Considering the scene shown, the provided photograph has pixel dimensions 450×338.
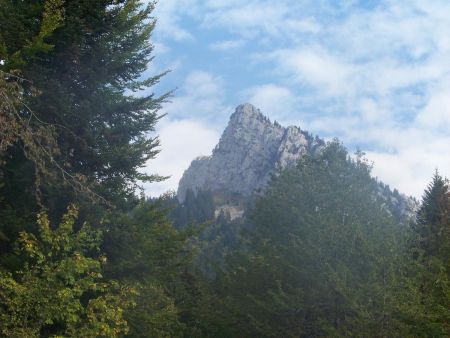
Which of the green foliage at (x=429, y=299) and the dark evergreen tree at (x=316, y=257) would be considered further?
the dark evergreen tree at (x=316, y=257)

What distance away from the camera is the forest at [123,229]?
9.91 m

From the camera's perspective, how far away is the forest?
991cm

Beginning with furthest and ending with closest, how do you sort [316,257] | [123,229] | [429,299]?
1. [316,257]
2. [123,229]
3. [429,299]

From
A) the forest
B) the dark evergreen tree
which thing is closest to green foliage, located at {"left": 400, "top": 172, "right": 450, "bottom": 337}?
the forest

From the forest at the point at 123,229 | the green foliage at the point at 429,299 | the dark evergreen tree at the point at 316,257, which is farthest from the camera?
the dark evergreen tree at the point at 316,257

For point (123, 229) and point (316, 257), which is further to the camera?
point (316, 257)

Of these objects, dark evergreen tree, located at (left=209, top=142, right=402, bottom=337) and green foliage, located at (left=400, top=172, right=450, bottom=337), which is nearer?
green foliage, located at (left=400, top=172, right=450, bottom=337)

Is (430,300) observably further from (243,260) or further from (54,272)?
(243,260)

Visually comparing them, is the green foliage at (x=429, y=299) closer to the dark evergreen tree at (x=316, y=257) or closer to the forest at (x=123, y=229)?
the forest at (x=123, y=229)

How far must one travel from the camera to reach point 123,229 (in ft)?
49.9

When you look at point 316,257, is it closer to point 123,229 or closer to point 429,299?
point 429,299

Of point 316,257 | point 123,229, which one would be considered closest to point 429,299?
point 316,257

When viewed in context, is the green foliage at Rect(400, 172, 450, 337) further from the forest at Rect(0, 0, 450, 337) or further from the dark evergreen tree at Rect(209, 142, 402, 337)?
the dark evergreen tree at Rect(209, 142, 402, 337)

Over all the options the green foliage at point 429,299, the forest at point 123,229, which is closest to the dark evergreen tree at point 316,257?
the forest at point 123,229
